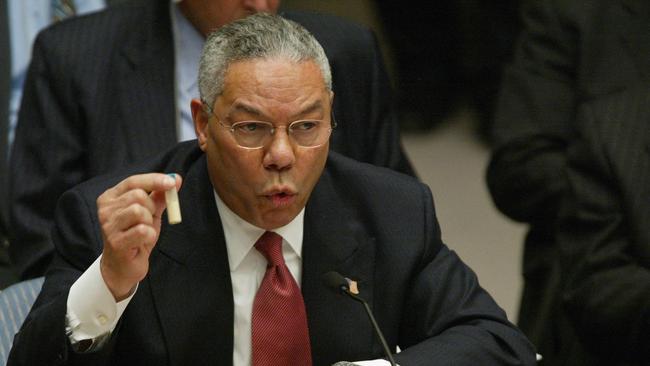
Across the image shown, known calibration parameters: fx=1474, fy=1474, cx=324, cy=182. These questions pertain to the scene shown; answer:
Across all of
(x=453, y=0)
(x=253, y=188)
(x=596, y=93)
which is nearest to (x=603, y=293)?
(x=596, y=93)

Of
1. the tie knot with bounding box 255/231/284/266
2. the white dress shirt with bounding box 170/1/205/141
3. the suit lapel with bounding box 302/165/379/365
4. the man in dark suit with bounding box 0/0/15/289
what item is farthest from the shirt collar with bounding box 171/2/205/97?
the tie knot with bounding box 255/231/284/266

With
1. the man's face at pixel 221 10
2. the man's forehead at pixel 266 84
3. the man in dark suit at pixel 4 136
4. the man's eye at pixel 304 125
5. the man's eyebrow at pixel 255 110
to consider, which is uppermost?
the man's forehead at pixel 266 84

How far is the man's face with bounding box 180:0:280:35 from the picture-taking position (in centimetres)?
379

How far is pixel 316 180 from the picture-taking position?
113 inches

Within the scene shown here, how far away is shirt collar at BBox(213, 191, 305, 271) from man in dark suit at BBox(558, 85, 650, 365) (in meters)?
0.77

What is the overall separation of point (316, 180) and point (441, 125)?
2598 millimetres

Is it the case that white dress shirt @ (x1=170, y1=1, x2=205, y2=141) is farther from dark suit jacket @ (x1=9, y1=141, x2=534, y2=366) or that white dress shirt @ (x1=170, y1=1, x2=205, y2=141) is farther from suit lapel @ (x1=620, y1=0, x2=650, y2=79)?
suit lapel @ (x1=620, y1=0, x2=650, y2=79)

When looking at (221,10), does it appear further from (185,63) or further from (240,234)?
(240,234)

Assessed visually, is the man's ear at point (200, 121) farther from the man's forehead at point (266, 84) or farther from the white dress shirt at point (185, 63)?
the white dress shirt at point (185, 63)

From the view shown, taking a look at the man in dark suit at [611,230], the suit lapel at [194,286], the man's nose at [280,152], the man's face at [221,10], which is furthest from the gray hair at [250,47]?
the man's face at [221,10]

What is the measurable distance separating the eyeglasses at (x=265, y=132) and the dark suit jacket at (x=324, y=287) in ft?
0.72

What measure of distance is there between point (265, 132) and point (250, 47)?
0.17 m

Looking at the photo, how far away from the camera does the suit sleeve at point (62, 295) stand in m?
2.64

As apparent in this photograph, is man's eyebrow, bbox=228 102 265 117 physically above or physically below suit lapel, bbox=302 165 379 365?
above
